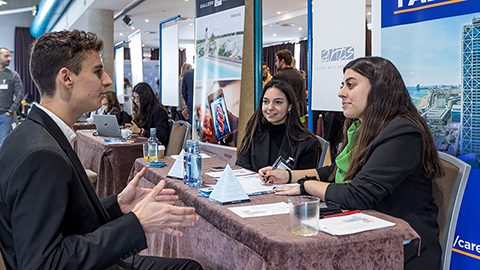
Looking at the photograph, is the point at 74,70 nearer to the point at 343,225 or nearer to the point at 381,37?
the point at 343,225

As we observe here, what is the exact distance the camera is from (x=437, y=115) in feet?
7.23

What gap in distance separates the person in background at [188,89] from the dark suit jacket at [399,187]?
14.6ft

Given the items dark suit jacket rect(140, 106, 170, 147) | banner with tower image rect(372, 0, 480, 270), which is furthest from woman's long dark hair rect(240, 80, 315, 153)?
dark suit jacket rect(140, 106, 170, 147)

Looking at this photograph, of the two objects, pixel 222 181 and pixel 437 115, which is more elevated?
pixel 437 115

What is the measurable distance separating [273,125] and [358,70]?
920 millimetres

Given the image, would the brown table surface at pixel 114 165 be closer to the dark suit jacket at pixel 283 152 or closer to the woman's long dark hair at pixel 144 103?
the woman's long dark hair at pixel 144 103

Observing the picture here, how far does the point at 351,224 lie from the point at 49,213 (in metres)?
0.83

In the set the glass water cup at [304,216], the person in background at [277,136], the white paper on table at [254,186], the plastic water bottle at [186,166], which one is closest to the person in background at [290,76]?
the person in background at [277,136]

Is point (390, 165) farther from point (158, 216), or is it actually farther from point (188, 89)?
point (188, 89)

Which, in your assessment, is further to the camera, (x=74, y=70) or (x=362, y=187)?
(x=362, y=187)

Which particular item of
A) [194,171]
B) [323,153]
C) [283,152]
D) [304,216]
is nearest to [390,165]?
[304,216]

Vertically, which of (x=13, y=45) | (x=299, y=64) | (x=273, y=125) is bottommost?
(x=273, y=125)

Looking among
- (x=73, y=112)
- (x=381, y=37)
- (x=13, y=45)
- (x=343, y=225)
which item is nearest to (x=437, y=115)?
(x=381, y=37)

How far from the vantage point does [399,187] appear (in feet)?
4.73
